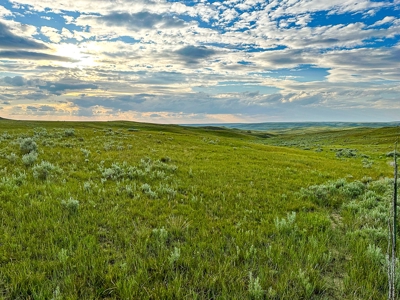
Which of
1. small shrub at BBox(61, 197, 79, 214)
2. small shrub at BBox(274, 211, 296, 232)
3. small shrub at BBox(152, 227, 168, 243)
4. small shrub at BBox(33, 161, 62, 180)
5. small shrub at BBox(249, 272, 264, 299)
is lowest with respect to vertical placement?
small shrub at BBox(249, 272, 264, 299)

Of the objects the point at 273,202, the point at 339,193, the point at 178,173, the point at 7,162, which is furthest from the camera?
the point at 178,173

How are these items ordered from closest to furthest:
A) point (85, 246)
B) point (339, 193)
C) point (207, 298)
Answer: point (207, 298) → point (85, 246) → point (339, 193)

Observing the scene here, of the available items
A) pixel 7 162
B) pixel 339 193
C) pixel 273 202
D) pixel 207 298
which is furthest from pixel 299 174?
pixel 7 162

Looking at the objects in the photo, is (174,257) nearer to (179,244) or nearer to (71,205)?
(179,244)

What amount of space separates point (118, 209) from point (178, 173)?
19.8 ft

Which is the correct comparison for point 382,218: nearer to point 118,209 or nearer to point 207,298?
point 207,298

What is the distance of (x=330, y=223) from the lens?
7348 millimetres

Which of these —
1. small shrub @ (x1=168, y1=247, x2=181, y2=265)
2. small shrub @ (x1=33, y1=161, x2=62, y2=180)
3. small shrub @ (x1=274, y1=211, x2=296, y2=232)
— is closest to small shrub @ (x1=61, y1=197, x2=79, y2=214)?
small shrub @ (x1=168, y1=247, x2=181, y2=265)

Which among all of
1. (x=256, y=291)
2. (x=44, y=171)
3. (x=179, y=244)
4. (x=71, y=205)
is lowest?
(x=256, y=291)

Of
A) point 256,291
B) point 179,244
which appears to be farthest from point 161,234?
point 256,291

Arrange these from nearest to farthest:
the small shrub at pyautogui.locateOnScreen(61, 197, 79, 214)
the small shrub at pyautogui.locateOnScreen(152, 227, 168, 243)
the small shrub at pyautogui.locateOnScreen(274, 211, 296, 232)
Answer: the small shrub at pyautogui.locateOnScreen(152, 227, 168, 243), the small shrub at pyautogui.locateOnScreen(274, 211, 296, 232), the small shrub at pyautogui.locateOnScreen(61, 197, 79, 214)

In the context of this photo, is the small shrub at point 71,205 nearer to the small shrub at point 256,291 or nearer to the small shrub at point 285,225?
the small shrub at point 256,291

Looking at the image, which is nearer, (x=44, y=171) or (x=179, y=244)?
(x=179, y=244)

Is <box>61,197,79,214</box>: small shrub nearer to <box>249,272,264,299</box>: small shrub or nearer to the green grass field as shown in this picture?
the green grass field
